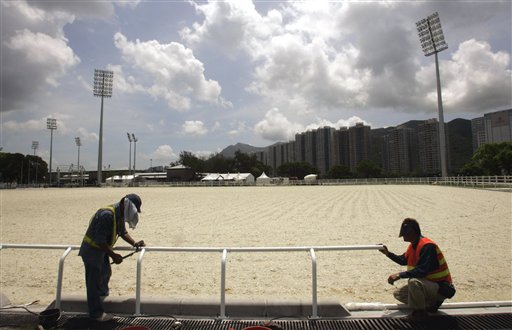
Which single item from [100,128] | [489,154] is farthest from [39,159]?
[489,154]

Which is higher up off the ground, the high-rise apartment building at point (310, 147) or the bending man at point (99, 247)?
the high-rise apartment building at point (310, 147)

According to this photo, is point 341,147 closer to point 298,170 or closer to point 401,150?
point 401,150

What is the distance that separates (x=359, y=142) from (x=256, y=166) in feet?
148

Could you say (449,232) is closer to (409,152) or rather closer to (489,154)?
(489,154)

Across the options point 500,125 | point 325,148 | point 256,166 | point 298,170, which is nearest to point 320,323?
point 298,170

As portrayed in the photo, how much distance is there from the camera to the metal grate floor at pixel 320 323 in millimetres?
3922

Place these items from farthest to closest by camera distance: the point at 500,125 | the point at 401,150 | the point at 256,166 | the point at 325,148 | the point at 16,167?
1. the point at 325,148
2. the point at 401,150
3. the point at 256,166
4. the point at 500,125
5. the point at 16,167

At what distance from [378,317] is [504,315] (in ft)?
5.03

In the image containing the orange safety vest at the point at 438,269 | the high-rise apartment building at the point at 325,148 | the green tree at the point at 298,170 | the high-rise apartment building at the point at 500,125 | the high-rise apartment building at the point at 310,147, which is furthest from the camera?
the high-rise apartment building at the point at 310,147

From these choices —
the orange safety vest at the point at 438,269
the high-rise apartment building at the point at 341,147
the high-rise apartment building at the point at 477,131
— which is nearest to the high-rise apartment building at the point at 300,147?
the high-rise apartment building at the point at 341,147

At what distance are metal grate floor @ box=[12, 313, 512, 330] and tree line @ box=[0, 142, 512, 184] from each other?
244 feet

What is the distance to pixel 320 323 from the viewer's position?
407cm

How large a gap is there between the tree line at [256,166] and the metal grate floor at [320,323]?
74301mm

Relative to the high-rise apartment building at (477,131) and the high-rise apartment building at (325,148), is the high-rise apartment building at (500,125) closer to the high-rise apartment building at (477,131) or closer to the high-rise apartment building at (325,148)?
the high-rise apartment building at (477,131)
